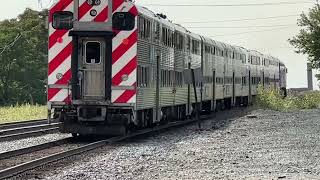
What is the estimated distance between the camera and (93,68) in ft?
58.4

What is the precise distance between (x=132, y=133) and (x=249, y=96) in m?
27.7

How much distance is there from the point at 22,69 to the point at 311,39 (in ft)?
85.2

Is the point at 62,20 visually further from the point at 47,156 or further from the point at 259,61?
the point at 259,61

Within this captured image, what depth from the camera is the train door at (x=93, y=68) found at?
17812 millimetres

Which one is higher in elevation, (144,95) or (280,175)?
(144,95)

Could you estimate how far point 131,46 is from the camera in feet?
58.2

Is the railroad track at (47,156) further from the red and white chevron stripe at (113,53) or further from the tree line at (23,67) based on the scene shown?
the tree line at (23,67)

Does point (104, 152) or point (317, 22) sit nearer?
point (104, 152)

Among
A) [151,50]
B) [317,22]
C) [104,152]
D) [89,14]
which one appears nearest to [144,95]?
[151,50]

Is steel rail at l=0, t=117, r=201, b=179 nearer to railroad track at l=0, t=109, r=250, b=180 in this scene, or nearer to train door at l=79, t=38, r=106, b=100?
railroad track at l=0, t=109, r=250, b=180

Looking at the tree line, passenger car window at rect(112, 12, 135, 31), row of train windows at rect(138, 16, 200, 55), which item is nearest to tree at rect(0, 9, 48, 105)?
the tree line

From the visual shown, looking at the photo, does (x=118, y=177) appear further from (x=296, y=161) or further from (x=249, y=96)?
(x=249, y=96)

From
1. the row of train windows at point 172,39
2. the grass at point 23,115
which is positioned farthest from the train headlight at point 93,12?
the grass at point 23,115

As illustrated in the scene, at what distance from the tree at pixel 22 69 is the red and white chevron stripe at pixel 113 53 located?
136 ft
